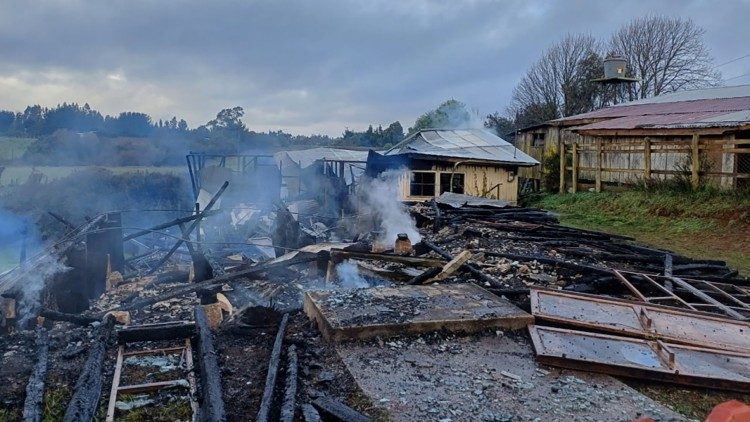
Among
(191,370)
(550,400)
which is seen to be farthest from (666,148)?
(191,370)

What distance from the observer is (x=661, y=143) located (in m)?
17.2

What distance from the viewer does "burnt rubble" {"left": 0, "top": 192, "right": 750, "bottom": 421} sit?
3586mm

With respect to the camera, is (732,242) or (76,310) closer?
(76,310)

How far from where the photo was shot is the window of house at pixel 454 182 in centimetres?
2020

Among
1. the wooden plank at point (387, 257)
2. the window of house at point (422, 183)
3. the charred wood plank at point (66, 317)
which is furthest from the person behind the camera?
the window of house at point (422, 183)

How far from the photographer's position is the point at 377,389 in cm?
379

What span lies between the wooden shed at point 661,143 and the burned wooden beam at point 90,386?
1624 centimetres

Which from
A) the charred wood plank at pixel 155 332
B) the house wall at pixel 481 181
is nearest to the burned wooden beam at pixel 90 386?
the charred wood plank at pixel 155 332

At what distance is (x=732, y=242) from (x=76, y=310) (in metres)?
13.7

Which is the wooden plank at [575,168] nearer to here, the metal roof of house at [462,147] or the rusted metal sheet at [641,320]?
the metal roof of house at [462,147]

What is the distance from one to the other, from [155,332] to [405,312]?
2.54 m

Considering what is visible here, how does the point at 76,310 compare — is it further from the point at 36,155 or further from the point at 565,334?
the point at 36,155

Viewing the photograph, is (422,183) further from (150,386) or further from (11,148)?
(11,148)

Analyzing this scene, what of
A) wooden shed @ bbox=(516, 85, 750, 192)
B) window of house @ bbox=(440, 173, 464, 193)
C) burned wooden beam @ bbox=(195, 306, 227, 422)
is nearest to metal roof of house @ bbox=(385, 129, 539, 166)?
window of house @ bbox=(440, 173, 464, 193)
